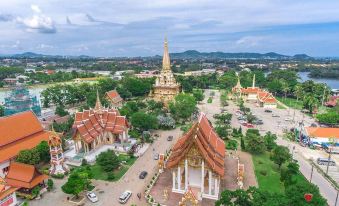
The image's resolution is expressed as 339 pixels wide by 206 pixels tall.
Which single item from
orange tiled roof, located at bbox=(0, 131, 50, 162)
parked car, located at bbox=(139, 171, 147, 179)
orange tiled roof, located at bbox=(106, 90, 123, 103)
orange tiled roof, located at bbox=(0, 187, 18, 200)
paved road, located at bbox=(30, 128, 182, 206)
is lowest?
paved road, located at bbox=(30, 128, 182, 206)

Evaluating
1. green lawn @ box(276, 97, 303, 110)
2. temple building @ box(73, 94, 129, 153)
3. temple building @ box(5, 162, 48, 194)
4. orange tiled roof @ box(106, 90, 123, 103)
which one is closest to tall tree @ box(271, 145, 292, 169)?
temple building @ box(73, 94, 129, 153)

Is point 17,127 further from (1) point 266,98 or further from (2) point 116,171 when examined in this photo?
(1) point 266,98

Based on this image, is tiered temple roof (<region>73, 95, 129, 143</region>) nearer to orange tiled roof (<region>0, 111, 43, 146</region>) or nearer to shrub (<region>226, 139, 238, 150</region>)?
orange tiled roof (<region>0, 111, 43, 146</region>)

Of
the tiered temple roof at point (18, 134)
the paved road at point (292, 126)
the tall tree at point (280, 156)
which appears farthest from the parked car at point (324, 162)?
the tiered temple roof at point (18, 134)

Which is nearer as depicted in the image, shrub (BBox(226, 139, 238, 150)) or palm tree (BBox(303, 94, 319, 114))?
shrub (BBox(226, 139, 238, 150))

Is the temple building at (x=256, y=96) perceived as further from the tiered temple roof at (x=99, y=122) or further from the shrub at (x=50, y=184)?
the shrub at (x=50, y=184)

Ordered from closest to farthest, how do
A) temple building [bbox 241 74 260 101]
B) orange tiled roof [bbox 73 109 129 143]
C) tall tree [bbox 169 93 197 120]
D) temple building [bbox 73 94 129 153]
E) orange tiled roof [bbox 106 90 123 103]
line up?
temple building [bbox 73 94 129 153], orange tiled roof [bbox 73 109 129 143], tall tree [bbox 169 93 197 120], orange tiled roof [bbox 106 90 123 103], temple building [bbox 241 74 260 101]
